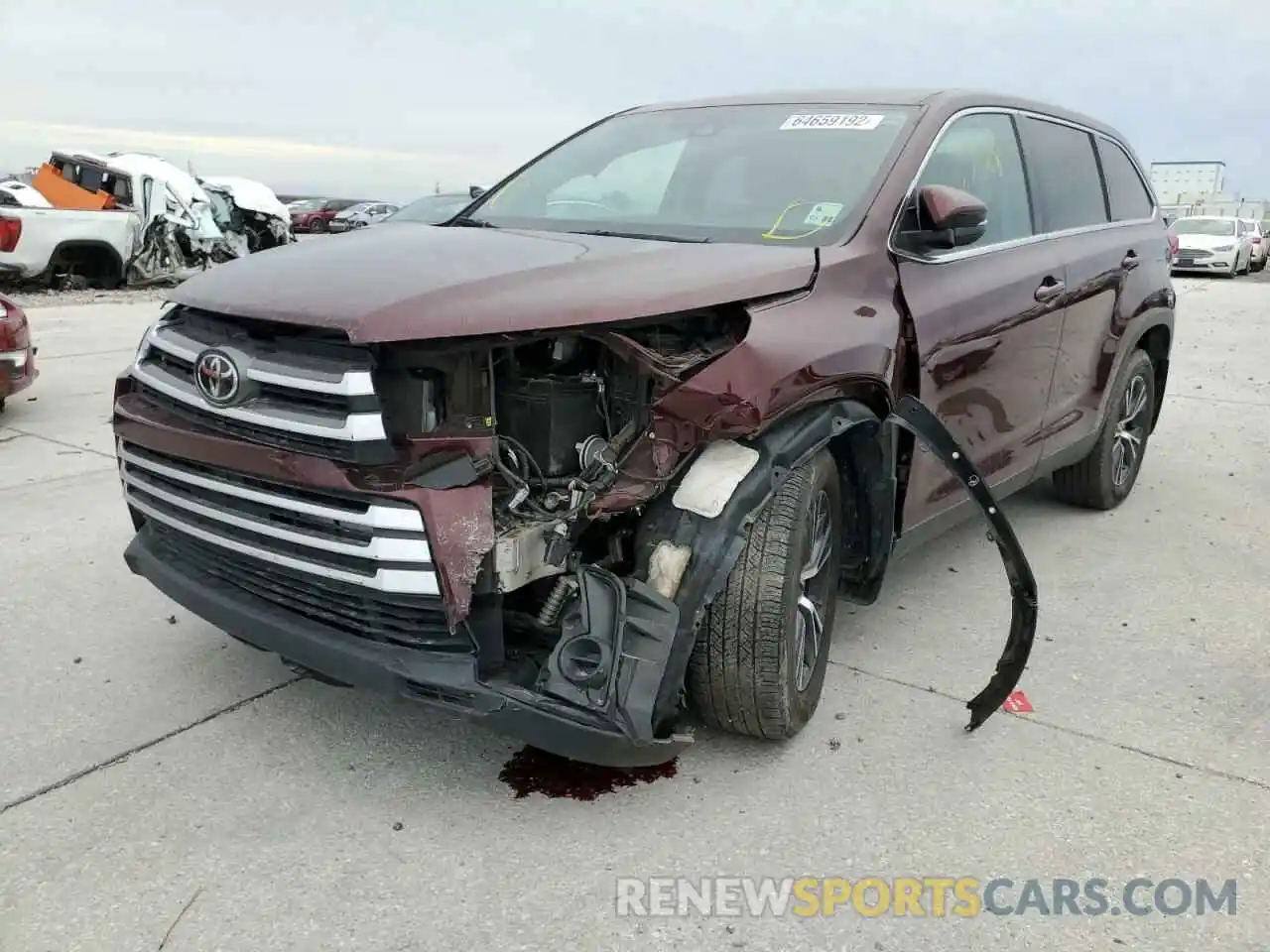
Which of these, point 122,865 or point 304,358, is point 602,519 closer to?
point 304,358

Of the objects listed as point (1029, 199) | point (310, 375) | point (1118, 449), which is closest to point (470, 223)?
point (310, 375)

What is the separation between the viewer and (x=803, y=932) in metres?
2.36

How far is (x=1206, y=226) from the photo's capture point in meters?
25.0

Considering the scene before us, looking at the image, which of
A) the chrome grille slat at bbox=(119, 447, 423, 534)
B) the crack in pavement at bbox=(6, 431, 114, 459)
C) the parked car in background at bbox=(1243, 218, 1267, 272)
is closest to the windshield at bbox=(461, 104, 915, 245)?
the chrome grille slat at bbox=(119, 447, 423, 534)

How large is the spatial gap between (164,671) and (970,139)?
337 cm

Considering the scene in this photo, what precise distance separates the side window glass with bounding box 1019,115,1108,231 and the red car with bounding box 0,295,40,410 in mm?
5900

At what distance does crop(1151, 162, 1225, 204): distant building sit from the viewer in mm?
41531

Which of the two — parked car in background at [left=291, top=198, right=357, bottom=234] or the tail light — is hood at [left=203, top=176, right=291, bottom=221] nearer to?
the tail light

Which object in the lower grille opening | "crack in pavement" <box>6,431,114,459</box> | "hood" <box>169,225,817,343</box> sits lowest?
"crack in pavement" <box>6,431,114,459</box>

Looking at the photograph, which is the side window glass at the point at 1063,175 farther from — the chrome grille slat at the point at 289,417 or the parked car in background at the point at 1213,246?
the parked car in background at the point at 1213,246

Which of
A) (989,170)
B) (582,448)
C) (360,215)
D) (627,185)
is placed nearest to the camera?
(582,448)

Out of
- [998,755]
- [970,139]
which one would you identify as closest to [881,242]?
[970,139]

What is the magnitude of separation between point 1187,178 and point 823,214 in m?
45.6

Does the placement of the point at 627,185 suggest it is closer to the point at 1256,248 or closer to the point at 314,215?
the point at 1256,248
